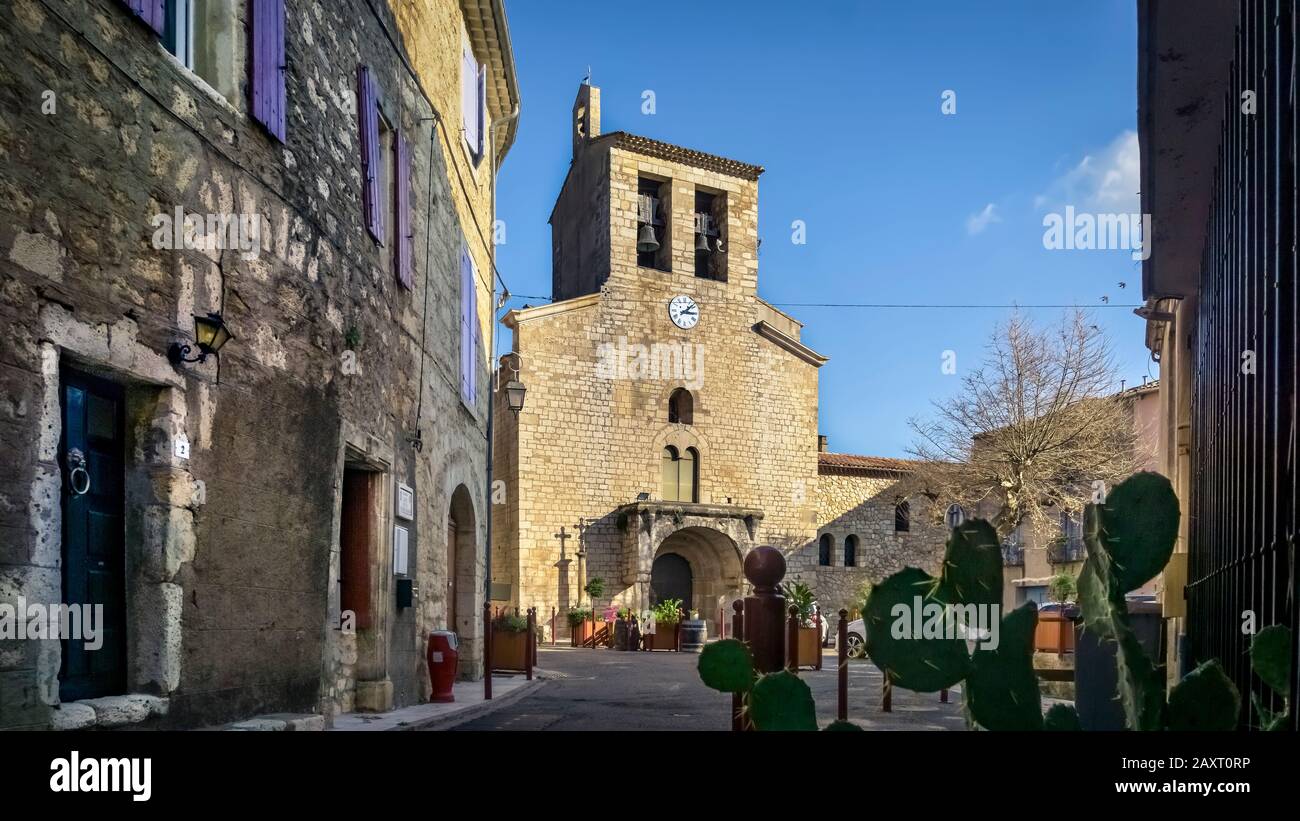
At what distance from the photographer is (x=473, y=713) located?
8523 mm

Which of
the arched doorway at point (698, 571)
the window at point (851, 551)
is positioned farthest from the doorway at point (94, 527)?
the window at point (851, 551)

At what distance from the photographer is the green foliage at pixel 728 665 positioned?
1.80 meters

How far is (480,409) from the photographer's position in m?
14.2

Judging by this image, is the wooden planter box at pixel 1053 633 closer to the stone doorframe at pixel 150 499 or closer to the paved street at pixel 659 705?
the paved street at pixel 659 705

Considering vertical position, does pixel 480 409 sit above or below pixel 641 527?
above

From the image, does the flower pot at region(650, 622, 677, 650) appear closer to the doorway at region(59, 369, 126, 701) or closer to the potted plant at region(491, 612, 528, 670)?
→ the potted plant at region(491, 612, 528, 670)

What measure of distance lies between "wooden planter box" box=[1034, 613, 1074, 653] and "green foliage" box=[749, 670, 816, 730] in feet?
39.2

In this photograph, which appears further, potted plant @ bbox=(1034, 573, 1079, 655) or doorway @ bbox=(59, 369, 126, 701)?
potted plant @ bbox=(1034, 573, 1079, 655)

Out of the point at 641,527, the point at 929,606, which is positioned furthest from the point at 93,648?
the point at 641,527

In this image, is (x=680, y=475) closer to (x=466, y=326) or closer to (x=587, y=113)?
(x=587, y=113)

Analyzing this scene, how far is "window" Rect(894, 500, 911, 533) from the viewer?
103ft

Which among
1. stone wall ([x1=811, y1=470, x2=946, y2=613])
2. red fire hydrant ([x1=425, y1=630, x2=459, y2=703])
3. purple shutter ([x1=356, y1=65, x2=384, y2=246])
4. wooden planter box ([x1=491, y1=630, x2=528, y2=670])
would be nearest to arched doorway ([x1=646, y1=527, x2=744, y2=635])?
stone wall ([x1=811, y1=470, x2=946, y2=613])
